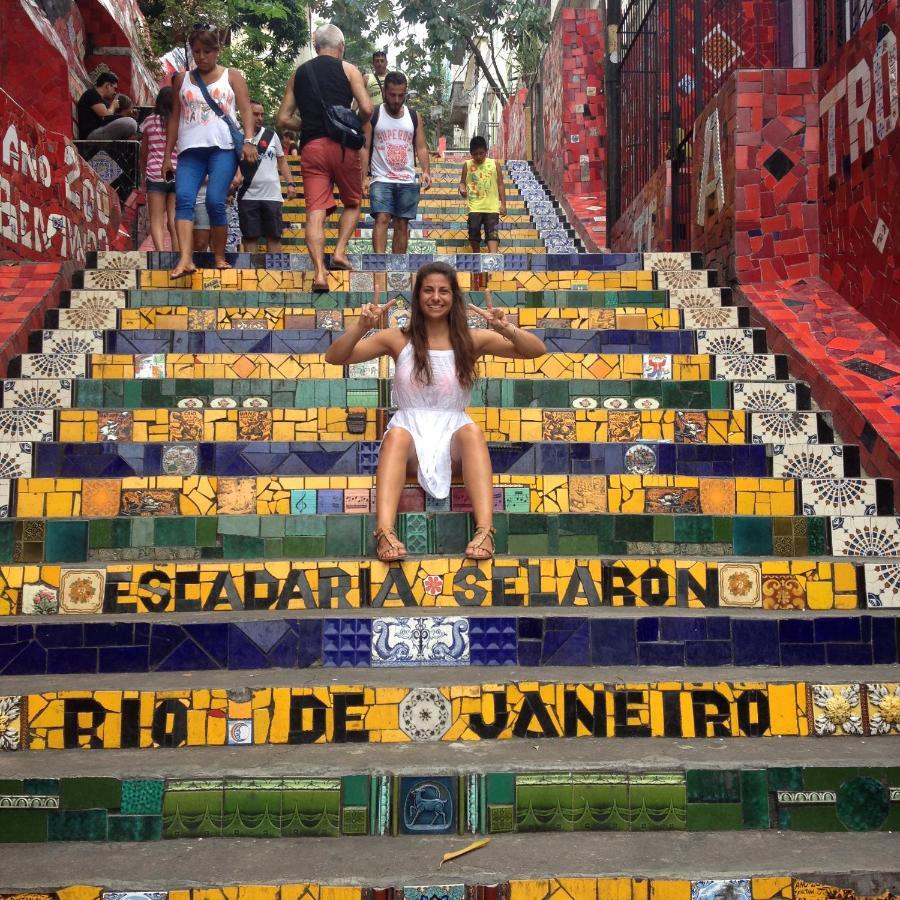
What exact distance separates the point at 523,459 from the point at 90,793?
245 cm

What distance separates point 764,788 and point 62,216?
5.95 metres

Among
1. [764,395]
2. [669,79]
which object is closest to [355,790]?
[764,395]

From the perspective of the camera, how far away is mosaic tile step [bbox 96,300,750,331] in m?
6.20

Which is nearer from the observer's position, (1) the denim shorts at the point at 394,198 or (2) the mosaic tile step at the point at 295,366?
(2) the mosaic tile step at the point at 295,366

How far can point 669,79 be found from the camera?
9.45 m

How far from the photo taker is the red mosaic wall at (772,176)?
21.3 ft

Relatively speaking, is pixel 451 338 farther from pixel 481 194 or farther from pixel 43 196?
pixel 481 194

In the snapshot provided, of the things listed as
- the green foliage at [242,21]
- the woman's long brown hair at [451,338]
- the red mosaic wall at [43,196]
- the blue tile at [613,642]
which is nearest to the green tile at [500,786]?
the blue tile at [613,642]

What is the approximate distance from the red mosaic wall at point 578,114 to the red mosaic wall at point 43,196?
5.68 metres

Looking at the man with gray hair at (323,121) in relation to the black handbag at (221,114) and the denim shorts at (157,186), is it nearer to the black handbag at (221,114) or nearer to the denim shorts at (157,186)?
the black handbag at (221,114)

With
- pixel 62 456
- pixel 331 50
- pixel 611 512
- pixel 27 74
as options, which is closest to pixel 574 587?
pixel 611 512

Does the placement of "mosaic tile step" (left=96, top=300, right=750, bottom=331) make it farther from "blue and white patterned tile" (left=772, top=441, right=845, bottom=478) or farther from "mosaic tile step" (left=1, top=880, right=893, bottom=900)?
"mosaic tile step" (left=1, top=880, right=893, bottom=900)

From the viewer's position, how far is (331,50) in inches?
281

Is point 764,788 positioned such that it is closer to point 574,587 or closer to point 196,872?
point 574,587
